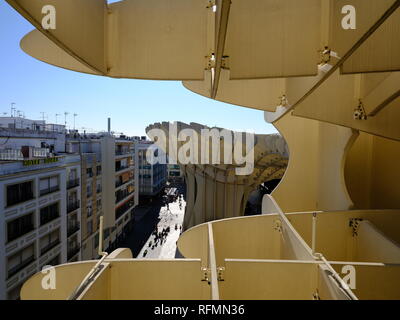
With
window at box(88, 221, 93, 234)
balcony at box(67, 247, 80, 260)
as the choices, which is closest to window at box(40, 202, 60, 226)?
balcony at box(67, 247, 80, 260)

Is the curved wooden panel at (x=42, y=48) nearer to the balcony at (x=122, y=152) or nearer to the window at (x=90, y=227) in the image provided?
the window at (x=90, y=227)

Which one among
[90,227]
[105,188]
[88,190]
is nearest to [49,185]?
[88,190]

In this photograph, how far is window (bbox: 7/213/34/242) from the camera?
12.0 meters

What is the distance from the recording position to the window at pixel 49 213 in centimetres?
1450

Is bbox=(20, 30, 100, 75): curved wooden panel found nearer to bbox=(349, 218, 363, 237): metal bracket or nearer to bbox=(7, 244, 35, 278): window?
bbox=(349, 218, 363, 237): metal bracket

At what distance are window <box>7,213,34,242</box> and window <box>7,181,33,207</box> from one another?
2.99 feet

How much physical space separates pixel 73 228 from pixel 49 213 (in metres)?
3.69

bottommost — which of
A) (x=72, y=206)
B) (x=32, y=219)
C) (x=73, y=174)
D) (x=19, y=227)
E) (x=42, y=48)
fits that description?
(x=72, y=206)

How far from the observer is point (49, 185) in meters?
15.3

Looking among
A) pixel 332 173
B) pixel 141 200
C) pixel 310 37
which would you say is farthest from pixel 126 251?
pixel 141 200

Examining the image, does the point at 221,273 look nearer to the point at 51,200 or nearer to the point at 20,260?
the point at 20,260

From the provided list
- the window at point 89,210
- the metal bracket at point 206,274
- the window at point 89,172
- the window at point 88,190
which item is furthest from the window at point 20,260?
the metal bracket at point 206,274
